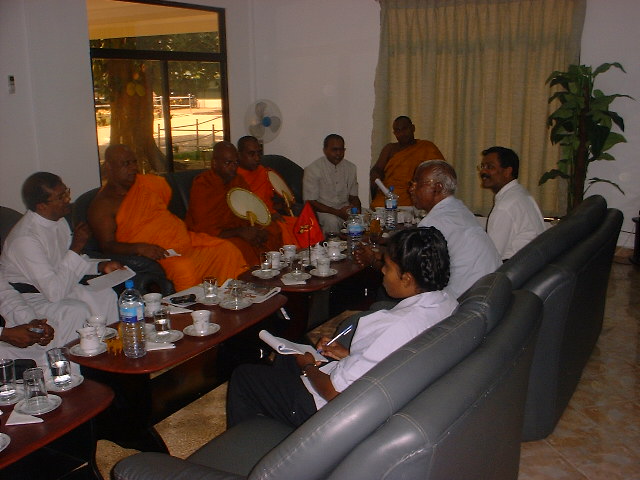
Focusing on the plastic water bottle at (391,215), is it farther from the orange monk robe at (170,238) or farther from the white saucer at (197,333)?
the white saucer at (197,333)

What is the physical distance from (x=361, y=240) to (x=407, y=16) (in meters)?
3.51

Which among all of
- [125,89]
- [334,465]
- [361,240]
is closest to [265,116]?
[125,89]

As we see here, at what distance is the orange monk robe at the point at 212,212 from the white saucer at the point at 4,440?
279 centimetres

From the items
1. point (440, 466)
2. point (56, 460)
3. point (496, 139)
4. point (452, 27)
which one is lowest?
point (56, 460)

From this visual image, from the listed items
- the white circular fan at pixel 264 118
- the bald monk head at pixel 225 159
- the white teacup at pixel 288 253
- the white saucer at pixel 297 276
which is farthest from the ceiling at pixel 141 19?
the white saucer at pixel 297 276

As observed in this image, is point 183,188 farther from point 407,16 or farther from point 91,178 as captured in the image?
point 407,16

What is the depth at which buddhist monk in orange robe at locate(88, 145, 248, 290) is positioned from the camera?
396 centimetres

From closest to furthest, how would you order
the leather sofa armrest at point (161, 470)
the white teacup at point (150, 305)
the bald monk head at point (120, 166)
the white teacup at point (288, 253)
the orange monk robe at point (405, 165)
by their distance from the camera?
the leather sofa armrest at point (161, 470), the white teacup at point (150, 305), the white teacup at point (288, 253), the bald monk head at point (120, 166), the orange monk robe at point (405, 165)

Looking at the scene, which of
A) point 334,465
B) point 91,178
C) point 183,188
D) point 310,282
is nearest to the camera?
point 334,465

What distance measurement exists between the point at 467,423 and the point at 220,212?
3404 mm

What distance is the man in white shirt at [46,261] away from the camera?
3061 millimetres

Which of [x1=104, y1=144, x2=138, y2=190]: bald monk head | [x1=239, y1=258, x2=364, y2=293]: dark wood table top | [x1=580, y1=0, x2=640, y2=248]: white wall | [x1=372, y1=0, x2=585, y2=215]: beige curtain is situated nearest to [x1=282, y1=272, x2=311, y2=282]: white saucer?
[x1=239, y1=258, x2=364, y2=293]: dark wood table top

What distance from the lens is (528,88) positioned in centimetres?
608

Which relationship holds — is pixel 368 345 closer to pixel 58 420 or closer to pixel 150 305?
pixel 58 420
